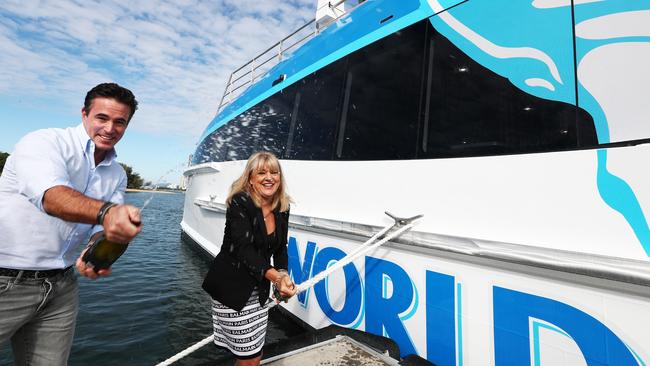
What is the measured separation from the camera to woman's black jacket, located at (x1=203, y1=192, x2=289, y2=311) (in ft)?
5.98

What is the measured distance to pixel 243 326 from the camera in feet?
6.07

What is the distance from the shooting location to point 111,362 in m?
3.59

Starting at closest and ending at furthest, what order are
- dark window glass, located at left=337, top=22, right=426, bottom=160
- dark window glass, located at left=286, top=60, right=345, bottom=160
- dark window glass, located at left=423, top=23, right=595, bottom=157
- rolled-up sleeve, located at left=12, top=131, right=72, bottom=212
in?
rolled-up sleeve, located at left=12, top=131, right=72, bottom=212 → dark window glass, located at left=423, top=23, right=595, bottom=157 → dark window glass, located at left=337, top=22, right=426, bottom=160 → dark window glass, located at left=286, top=60, right=345, bottom=160

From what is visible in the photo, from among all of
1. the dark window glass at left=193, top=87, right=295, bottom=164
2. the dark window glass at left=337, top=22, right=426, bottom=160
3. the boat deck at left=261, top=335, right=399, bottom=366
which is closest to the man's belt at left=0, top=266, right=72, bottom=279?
the boat deck at left=261, top=335, right=399, bottom=366

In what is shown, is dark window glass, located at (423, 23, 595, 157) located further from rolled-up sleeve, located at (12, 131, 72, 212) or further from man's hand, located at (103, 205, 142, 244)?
rolled-up sleeve, located at (12, 131, 72, 212)

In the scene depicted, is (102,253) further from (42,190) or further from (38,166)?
(38,166)

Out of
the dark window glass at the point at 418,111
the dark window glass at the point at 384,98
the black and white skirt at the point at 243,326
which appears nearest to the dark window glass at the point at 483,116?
the dark window glass at the point at 418,111

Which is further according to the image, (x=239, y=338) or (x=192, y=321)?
(x=192, y=321)

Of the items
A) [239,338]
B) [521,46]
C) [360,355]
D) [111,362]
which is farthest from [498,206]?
[111,362]

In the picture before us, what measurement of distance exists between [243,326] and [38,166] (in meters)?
1.24

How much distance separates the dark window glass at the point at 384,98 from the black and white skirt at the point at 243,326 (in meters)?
1.67

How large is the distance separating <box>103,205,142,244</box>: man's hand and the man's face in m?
0.78

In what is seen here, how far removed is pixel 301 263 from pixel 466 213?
2.07 metres

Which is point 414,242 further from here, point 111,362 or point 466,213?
point 111,362
